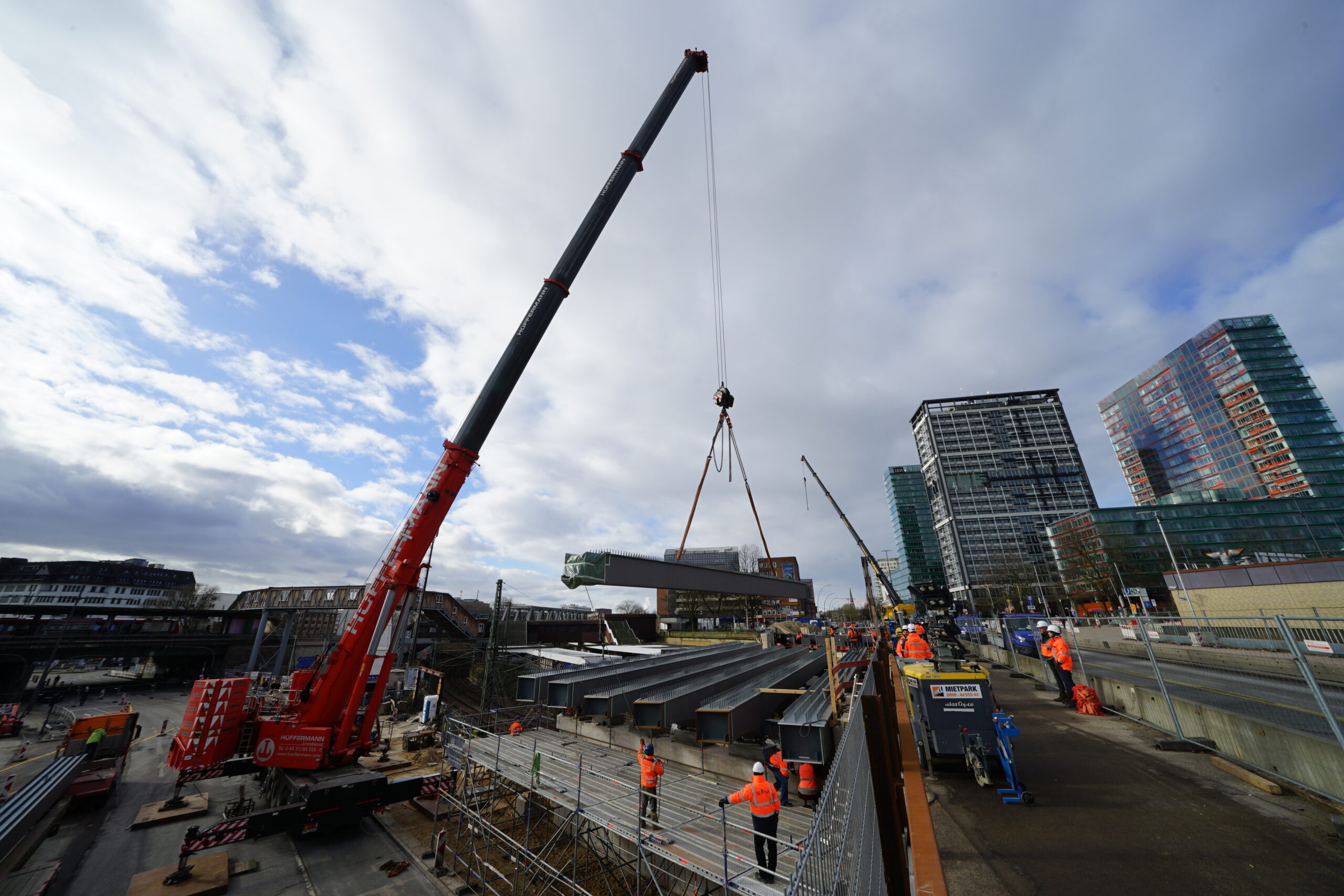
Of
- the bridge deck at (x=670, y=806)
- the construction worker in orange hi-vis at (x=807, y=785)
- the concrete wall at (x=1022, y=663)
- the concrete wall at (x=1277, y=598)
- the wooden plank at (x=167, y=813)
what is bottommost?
the wooden plank at (x=167, y=813)

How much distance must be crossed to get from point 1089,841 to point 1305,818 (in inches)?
121

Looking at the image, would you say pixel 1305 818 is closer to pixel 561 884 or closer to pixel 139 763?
pixel 561 884

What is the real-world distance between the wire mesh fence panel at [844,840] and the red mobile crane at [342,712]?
13126 mm

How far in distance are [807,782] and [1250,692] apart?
9707 mm

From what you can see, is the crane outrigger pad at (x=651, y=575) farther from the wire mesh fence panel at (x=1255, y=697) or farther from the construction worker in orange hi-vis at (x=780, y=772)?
the wire mesh fence panel at (x=1255, y=697)

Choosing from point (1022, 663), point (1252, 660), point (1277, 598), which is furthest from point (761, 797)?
point (1277, 598)

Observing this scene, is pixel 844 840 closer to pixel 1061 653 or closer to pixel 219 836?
pixel 1061 653

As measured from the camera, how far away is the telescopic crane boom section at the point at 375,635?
43.4 ft

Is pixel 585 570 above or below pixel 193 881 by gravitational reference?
above

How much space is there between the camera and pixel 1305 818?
6.33m

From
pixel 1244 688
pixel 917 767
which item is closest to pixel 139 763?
pixel 917 767

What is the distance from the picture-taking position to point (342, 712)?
13.9 meters

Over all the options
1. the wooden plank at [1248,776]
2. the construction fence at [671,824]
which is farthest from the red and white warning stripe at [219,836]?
the wooden plank at [1248,776]

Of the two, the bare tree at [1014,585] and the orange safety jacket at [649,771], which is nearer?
Result: the orange safety jacket at [649,771]
